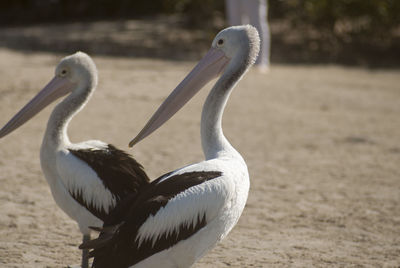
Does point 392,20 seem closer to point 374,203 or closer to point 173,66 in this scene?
point 173,66

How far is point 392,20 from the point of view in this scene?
35.0 ft

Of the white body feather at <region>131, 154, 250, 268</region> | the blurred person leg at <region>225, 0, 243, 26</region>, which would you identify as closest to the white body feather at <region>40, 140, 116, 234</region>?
the white body feather at <region>131, 154, 250, 268</region>

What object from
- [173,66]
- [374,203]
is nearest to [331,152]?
[374,203]

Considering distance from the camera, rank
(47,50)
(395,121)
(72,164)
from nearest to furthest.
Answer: (72,164), (395,121), (47,50)

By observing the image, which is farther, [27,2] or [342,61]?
[27,2]

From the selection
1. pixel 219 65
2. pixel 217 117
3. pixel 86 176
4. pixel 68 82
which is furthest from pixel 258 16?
pixel 86 176

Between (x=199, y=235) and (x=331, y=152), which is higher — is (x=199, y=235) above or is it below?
above

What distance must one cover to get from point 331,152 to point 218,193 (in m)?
3.37

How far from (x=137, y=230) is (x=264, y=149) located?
333cm

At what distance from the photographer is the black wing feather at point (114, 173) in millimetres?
3156

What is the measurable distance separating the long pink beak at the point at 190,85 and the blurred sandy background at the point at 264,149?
0.94 m

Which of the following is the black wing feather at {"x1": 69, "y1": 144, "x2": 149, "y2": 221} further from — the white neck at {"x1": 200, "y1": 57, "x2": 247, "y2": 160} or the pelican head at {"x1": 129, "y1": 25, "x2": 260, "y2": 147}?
the white neck at {"x1": 200, "y1": 57, "x2": 247, "y2": 160}

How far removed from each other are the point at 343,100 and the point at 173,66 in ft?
9.70

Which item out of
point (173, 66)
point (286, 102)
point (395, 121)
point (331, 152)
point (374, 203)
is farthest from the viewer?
point (173, 66)
